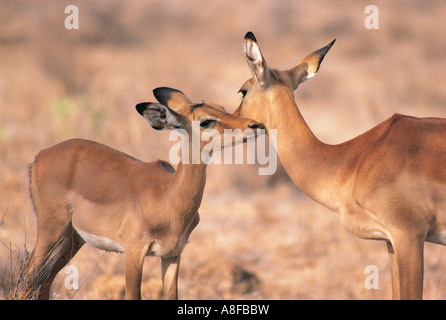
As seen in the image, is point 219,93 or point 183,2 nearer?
point 219,93

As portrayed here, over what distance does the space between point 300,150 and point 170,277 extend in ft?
5.64

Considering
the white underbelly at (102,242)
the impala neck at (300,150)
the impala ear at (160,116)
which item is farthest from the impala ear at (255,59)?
the white underbelly at (102,242)

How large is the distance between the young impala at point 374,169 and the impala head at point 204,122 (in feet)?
1.07

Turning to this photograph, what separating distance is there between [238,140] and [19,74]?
17438 mm

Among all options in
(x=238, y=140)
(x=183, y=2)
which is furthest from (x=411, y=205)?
(x=183, y=2)

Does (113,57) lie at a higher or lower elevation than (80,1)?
lower

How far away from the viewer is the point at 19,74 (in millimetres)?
21938

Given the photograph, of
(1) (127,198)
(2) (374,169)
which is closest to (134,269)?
(1) (127,198)

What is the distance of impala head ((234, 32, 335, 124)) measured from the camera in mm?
6230

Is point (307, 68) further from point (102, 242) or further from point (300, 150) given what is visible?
point (102, 242)

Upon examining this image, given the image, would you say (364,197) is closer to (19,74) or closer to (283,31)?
(19,74)

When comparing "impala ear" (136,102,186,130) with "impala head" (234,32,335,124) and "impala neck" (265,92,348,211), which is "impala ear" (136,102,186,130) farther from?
"impala neck" (265,92,348,211)

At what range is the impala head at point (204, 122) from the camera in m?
6.07

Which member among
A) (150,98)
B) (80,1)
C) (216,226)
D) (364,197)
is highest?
(80,1)
